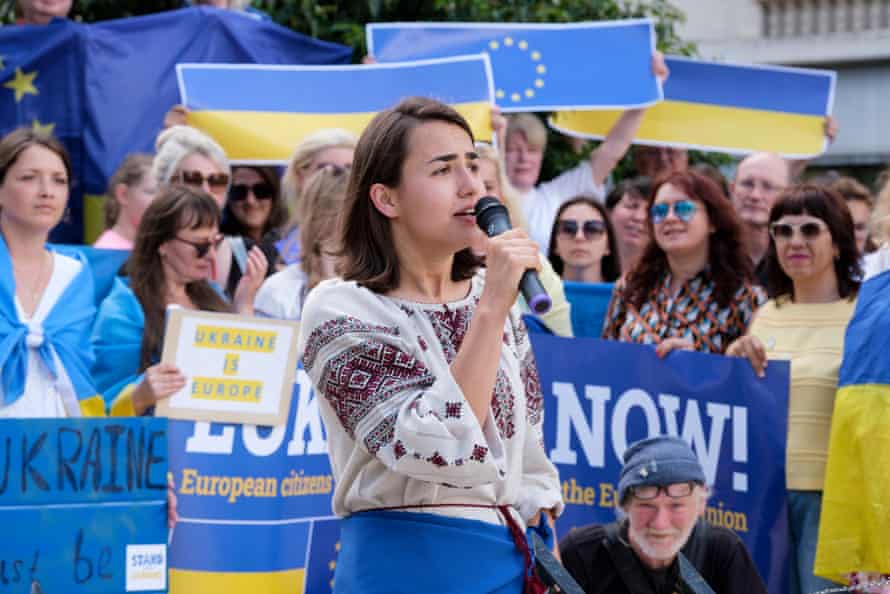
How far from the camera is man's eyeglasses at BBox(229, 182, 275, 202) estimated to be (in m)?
7.54

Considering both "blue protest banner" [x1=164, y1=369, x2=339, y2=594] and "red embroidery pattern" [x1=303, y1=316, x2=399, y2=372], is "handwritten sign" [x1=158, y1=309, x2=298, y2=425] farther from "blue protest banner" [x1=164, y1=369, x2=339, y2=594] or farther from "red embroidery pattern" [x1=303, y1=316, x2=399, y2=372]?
"red embroidery pattern" [x1=303, y1=316, x2=399, y2=372]

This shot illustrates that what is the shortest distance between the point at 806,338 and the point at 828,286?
0.80ft

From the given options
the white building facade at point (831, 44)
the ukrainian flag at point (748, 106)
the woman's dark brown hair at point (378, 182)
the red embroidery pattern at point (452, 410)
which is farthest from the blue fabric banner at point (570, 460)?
the white building facade at point (831, 44)

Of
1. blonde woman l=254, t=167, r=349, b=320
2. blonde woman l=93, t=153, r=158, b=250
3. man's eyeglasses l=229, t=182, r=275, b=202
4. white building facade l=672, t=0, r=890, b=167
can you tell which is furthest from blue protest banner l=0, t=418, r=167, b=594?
white building facade l=672, t=0, r=890, b=167

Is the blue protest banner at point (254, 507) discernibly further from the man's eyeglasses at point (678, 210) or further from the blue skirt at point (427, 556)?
the blue skirt at point (427, 556)

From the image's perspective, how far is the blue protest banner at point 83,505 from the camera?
4824mm

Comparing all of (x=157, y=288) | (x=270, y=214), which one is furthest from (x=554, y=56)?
(x=157, y=288)

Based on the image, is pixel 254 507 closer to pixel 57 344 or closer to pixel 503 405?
pixel 57 344

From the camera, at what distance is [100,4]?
10.3 metres

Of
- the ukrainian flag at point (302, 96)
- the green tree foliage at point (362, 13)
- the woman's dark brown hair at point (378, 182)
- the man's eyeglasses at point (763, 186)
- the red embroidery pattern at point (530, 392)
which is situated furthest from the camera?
the green tree foliage at point (362, 13)

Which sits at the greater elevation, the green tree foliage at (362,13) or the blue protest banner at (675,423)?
the green tree foliage at (362,13)

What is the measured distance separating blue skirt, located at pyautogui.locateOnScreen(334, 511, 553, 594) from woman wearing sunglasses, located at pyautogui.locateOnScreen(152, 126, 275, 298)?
11.5 feet

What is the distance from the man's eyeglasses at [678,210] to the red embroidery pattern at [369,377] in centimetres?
316

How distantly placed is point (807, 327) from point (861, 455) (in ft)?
2.52
